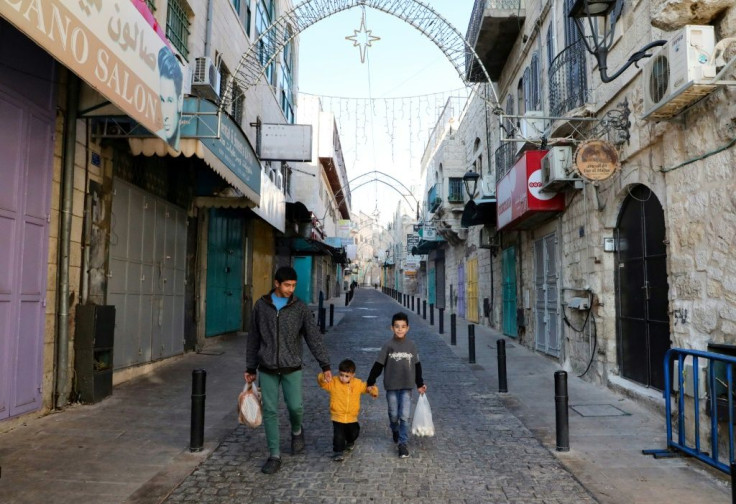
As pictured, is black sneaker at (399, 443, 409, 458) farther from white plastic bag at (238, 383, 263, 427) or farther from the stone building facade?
the stone building facade

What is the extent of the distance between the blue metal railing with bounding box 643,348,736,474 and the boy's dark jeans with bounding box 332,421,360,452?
277 cm

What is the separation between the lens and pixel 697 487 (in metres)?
4.11

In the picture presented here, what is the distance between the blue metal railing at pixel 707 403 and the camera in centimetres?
402

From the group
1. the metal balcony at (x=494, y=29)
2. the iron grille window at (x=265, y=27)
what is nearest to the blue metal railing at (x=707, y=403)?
the metal balcony at (x=494, y=29)

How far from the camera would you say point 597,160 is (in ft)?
23.8

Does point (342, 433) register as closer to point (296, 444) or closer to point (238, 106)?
point (296, 444)

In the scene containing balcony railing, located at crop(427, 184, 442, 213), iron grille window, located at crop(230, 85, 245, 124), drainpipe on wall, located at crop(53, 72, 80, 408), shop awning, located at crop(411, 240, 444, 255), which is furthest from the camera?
shop awning, located at crop(411, 240, 444, 255)

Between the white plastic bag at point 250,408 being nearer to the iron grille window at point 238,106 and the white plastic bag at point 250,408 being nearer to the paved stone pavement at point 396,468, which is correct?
the paved stone pavement at point 396,468

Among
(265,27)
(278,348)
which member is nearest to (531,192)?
(278,348)

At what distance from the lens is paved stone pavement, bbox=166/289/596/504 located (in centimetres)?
397

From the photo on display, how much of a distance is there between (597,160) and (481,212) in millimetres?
8057

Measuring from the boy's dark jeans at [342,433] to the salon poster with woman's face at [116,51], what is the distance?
3.60 m

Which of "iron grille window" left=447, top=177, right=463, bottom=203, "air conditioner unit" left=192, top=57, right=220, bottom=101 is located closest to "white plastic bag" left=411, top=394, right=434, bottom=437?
"air conditioner unit" left=192, top=57, right=220, bottom=101

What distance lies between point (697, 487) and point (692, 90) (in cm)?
353
